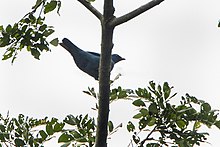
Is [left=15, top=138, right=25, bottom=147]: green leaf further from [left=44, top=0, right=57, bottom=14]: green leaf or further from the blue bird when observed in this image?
the blue bird

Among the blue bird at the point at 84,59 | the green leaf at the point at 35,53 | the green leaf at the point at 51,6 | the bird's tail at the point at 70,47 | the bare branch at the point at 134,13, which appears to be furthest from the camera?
the bird's tail at the point at 70,47

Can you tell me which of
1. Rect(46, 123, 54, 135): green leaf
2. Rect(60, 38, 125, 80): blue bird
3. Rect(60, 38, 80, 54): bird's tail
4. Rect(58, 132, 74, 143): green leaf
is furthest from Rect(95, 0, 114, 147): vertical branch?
Rect(60, 38, 80, 54): bird's tail

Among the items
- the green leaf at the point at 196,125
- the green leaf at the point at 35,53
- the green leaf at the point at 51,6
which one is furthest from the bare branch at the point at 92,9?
the green leaf at the point at 196,125

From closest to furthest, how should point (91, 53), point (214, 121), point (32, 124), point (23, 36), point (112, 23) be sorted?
1. point (112, 23)
2. point (214, 121)
3. point (23, 36)
4. point (32, 124)
5. point (91, 53)

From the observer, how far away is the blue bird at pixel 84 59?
443 centimetres

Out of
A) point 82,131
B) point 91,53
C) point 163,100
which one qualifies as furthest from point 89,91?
point 91,53

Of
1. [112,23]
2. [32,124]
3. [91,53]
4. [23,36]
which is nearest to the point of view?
[112,23]

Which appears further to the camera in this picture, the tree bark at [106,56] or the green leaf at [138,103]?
the green leaf at [138,103]

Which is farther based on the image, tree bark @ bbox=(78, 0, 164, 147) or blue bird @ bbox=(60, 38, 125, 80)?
blue bird @ bbox=(60, 38, 125, 80)

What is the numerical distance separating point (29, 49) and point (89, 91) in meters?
0.51

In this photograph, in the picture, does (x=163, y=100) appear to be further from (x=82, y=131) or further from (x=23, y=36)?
(x=23, y=36)

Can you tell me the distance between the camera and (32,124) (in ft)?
11.8

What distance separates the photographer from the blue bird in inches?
174

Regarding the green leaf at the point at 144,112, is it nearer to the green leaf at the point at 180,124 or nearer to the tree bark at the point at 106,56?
the green leaf at the point at 180,124
